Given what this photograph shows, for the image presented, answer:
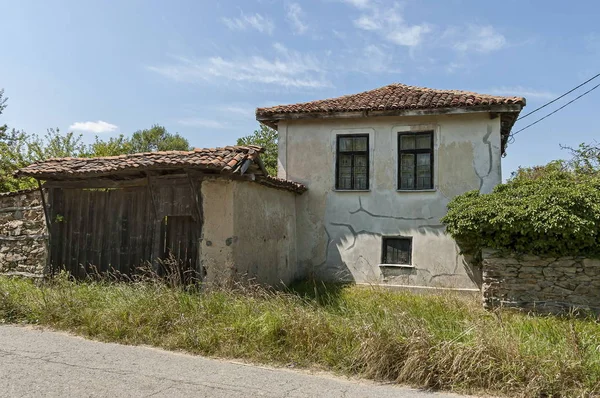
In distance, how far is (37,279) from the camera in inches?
385

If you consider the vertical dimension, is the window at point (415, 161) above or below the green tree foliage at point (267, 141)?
below

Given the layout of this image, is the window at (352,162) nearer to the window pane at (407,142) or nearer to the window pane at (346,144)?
the window pane at (346,144)

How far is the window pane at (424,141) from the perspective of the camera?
448 inches

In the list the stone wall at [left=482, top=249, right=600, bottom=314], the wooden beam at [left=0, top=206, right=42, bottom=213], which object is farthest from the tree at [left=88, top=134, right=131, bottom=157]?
the stone wall at [left=482, top=249, right=600, bottom=314]

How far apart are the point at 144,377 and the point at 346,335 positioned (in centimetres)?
232

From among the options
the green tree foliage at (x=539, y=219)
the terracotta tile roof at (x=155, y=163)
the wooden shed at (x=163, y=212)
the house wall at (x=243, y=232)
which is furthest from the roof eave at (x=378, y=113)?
the terracotta tile roof at (x=155, y=163)

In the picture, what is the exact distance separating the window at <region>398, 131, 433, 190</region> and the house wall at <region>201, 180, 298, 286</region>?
3.30 metres

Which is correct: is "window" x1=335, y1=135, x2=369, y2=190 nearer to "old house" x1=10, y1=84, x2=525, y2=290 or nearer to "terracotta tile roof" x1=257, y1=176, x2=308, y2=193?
"old house" x1=10, y1=84, x2=525, y2=290

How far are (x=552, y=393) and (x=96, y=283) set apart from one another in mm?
7855

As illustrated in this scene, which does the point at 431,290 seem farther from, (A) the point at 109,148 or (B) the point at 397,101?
(A) the point at 109,148

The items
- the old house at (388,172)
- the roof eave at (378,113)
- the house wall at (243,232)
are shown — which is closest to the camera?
the house wall at (243,232)

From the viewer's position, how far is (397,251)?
11.4 meters

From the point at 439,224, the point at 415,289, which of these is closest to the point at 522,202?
the point at 439,224

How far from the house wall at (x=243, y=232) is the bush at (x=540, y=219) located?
4106 millimetres
